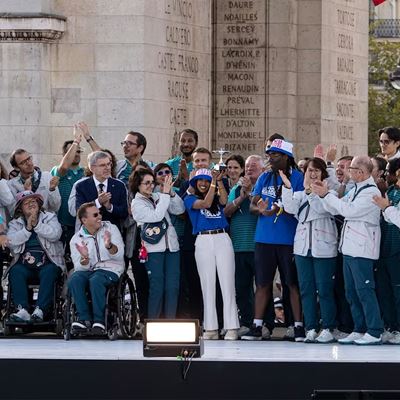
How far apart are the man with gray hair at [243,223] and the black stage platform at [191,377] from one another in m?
3.45

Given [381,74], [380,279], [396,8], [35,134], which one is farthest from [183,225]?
[396,8]

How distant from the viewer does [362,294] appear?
63.6ft

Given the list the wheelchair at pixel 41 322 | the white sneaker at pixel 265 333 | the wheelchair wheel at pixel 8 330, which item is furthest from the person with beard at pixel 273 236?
the wheelchair wheel at pixel 8 330

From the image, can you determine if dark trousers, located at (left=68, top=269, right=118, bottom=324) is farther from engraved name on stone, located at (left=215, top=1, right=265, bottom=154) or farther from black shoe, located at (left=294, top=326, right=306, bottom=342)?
engraved name on stone, located at (left=215, top=1, right=265, bottom=154)

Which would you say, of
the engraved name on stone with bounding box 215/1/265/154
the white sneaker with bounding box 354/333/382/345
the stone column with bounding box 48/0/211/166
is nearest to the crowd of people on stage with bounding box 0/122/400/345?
the white sneaker with bounding box 354/333/382/345

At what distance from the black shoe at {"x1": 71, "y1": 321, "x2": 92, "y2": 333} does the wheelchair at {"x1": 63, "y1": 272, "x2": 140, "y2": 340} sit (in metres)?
0.03

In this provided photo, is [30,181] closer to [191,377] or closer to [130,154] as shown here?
[130,154]

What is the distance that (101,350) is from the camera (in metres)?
18.2

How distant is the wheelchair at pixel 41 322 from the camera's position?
2031 cm

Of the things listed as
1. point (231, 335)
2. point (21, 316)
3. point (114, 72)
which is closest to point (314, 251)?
point (231, 335)

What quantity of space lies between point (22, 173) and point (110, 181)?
3.28 feet

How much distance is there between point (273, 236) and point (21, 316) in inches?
103

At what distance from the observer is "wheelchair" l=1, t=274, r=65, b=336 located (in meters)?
20.3

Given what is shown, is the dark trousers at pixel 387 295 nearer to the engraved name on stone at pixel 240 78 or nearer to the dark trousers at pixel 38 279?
the dark trousers at pixel 38 279
